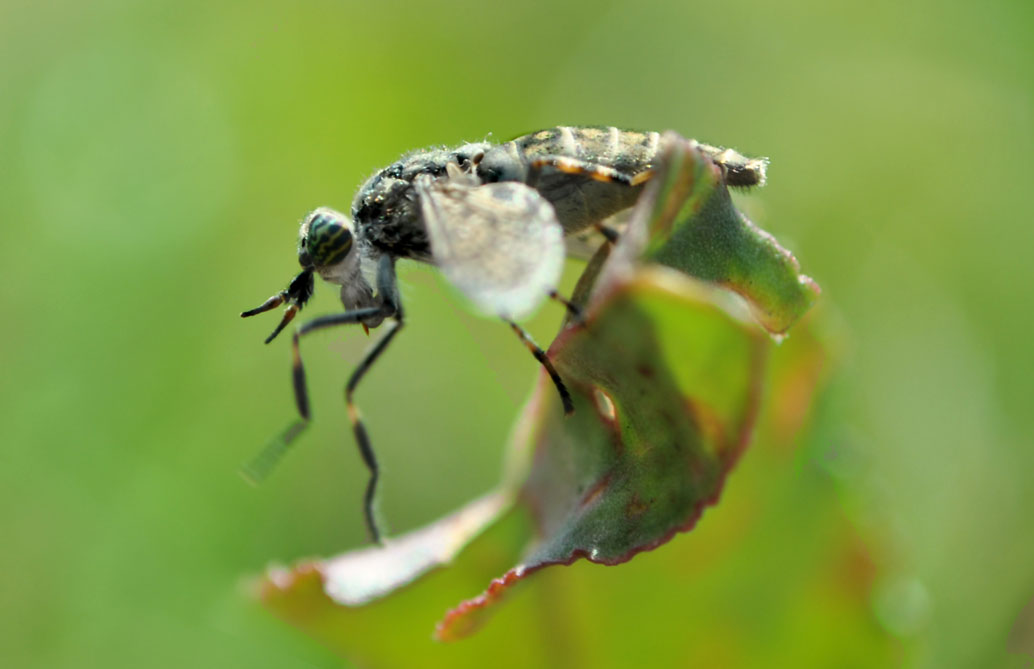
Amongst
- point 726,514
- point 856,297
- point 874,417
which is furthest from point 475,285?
point 856,297

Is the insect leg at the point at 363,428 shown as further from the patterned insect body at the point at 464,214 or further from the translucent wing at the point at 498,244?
the translucent wing at the point at 498,244

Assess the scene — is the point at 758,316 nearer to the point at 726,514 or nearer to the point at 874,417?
the point at 726,514

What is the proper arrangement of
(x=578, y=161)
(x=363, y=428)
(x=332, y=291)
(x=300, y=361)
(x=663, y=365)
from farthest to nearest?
1. (x=332, y=291)
2. (x=363, y=428)
3. (x=300, y=361)
4. (x=578, y=161)
5. (x=663, y=365)

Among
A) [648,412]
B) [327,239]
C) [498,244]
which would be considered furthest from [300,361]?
[648,412]

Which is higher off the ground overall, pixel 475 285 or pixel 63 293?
pixel 475 285

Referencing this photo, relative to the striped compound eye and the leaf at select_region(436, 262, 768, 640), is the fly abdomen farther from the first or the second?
Result: the leaf at select_region(436, 262, 768, 640)

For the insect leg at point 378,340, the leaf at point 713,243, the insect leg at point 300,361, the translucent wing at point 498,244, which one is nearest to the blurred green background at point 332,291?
the insect leg at point 378,340

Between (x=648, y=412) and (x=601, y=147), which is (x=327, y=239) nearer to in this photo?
(x=601, y=147)
